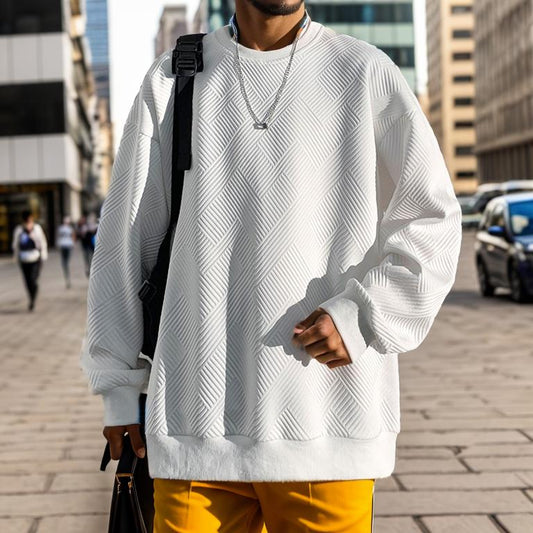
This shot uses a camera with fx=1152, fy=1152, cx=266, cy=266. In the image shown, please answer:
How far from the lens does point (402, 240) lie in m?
2.21

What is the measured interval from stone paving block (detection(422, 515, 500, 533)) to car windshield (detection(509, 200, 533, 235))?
42.3 feet

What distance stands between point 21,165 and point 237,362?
2137 inches

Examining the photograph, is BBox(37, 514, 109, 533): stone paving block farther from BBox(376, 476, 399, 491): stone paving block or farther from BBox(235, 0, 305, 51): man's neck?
BBox(235, 0, 305, 51): man's neck

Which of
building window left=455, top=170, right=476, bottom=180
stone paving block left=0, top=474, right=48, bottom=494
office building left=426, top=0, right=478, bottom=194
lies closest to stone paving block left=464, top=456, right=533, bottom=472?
stone paving block left=0, top=474, right=48, bottom=494

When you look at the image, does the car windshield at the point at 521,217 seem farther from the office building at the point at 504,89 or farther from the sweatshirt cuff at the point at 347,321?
the office building at the point at 504,89

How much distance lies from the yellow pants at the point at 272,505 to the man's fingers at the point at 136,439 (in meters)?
0.12

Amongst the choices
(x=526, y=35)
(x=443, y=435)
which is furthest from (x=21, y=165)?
(x=443, y=435)

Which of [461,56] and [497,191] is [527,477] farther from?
[461,56]

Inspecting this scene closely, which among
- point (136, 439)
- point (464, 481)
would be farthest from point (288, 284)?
point (464, 481)

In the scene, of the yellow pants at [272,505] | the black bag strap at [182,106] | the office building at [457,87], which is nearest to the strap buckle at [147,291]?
the black bag strap at [182,106]

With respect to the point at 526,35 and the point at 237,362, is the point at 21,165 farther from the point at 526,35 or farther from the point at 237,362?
the point at 237,362

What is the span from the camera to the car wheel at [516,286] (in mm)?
16531

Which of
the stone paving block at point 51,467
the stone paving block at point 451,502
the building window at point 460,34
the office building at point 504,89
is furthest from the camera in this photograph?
the building window at point 460,34

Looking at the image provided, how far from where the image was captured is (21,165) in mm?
55000
